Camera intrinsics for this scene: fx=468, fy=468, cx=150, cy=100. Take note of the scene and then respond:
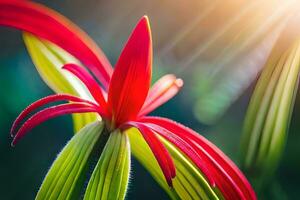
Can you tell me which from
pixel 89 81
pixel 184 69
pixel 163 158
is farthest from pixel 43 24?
pixel 184 69

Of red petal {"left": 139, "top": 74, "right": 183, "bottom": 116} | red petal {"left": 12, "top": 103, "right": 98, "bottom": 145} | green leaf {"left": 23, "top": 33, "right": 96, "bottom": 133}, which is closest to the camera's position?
red petal {"left": 12, "top": 103, "right": 98, "bottom": 145}

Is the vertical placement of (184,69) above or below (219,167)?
above

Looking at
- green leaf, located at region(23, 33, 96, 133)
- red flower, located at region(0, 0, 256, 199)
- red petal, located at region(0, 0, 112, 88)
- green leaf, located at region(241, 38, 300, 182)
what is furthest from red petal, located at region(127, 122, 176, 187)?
green leaf, located at region(241, 38, 300, 182)

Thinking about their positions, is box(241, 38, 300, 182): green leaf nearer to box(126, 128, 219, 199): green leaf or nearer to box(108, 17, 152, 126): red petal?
box(126, 128, 219, 199): green leaf

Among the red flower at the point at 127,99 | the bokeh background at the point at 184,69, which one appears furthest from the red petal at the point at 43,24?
the bokeh background at the point at 184,69

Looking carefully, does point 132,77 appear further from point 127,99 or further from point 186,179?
point 186,179
